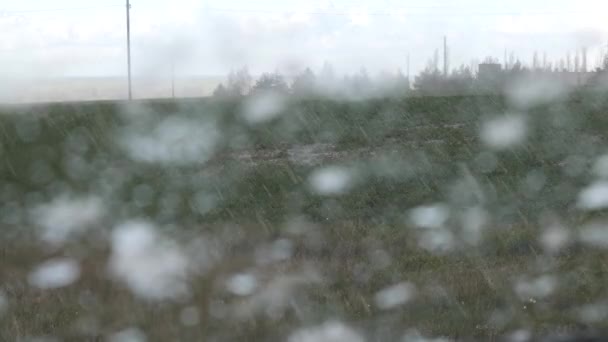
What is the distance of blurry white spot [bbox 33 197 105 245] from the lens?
9968mm

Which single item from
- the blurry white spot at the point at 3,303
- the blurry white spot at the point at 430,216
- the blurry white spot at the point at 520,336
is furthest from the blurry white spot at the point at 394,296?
the blurry white spot at the point at 430,216

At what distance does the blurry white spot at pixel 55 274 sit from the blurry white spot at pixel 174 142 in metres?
6.49

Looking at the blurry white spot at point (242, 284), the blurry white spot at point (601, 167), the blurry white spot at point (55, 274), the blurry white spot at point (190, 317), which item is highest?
the blurry white spot at point (190, 317)

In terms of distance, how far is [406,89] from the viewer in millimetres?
19578

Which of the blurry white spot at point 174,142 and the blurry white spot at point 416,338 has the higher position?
the blurry white spot at point 416,338

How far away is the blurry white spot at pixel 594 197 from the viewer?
11.4m

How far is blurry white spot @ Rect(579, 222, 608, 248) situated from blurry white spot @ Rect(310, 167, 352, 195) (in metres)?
4.39

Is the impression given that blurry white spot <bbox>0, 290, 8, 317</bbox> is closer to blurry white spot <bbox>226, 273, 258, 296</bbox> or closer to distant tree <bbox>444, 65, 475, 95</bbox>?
blurry white spot <bbox>226, 273, 258, 296</bbox>

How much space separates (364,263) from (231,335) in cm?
258

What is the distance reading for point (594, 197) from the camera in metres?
12.0

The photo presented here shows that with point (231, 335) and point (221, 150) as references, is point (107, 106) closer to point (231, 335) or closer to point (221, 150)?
point (221, 150)

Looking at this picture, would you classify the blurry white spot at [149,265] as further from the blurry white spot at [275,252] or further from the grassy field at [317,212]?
the blurry white spot at [275,252]

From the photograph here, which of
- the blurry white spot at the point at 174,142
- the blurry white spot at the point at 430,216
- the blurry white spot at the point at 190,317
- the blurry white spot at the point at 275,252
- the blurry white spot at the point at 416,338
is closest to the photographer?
the blurry white spot at the point at 416,338

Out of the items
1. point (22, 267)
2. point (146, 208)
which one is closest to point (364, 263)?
point (22, 267)
